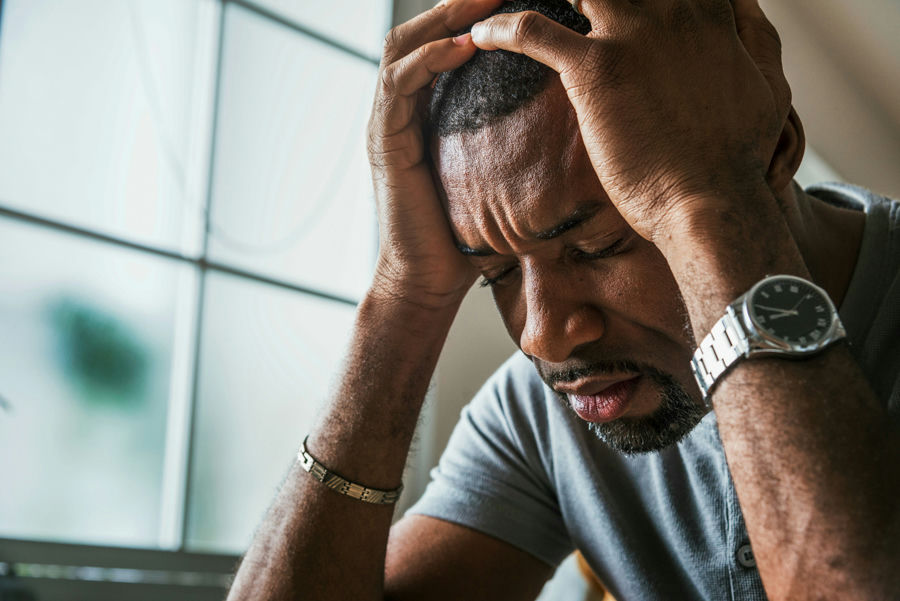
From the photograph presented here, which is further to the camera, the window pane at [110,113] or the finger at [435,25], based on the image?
the window pane at [110,113]

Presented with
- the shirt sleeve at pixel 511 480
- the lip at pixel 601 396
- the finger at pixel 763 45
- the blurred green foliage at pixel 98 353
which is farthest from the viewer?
the blurred green foliage at pixel 98 353

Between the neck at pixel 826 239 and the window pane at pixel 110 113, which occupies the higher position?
the neck at pixel 826 239

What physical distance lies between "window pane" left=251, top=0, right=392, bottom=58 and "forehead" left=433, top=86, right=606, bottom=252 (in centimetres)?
194

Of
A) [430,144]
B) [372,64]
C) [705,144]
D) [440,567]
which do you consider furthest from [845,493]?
[372,64]

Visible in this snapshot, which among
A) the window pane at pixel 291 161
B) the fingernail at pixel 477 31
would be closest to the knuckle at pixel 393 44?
the fingernail at pixel 477 31

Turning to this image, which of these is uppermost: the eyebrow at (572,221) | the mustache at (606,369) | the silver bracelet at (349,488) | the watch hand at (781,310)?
the watch hand at (781,310)

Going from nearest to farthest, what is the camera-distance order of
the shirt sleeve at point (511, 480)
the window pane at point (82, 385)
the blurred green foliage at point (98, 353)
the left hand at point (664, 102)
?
the left hand at point (664, 102) → the shirt sleeve at point (511, 480) → the window pane at point (82, 385) → the blurred green foliage at point (98, 353)

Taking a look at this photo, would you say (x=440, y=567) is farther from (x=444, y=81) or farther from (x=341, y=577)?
(x=444, y=81)

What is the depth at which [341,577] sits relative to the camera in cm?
120

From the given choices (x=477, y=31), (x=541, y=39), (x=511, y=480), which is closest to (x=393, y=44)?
(x=477, y=31)

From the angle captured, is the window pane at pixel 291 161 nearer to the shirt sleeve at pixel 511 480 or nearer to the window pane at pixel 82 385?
the window pane at pixel 82 385

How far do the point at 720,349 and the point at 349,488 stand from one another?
61 cm

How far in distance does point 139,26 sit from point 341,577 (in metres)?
1.73

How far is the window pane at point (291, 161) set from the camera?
8.36ft
